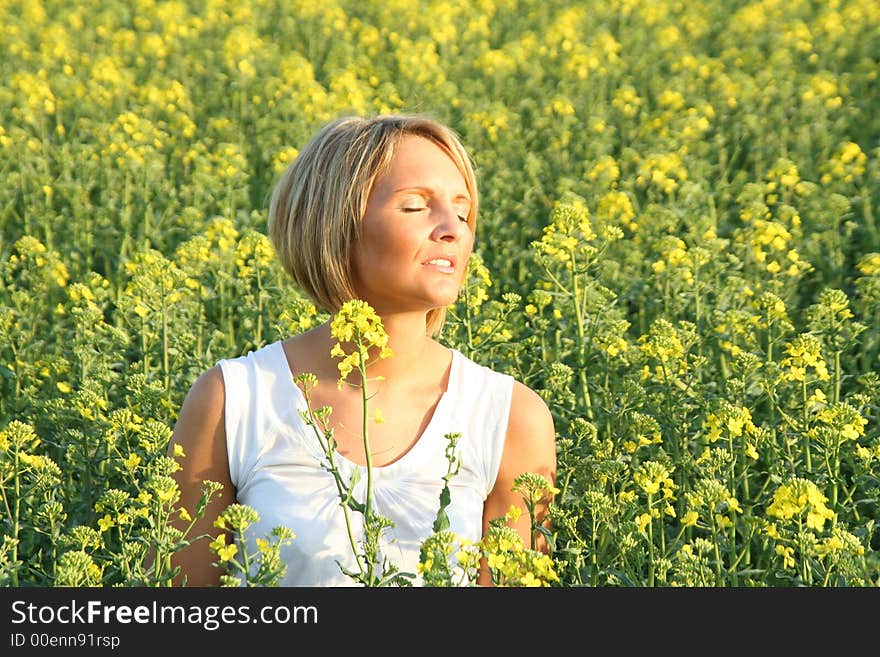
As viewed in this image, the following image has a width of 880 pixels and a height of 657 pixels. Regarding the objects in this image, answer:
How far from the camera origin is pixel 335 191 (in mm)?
3156

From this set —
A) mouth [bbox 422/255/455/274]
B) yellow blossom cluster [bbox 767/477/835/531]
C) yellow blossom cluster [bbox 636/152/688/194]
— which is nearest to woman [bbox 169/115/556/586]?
mouth [bbox 422/255/455/274]

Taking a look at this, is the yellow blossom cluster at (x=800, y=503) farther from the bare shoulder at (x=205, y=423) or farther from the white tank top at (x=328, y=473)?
the bare shoulder at (x=205, y=423)

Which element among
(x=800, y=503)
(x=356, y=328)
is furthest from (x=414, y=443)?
(x=800, y=503)

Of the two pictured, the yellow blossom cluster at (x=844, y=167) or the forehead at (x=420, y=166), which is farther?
the yellow blossom cluster at (x=844, y=167)

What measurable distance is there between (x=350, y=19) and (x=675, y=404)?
8342mm

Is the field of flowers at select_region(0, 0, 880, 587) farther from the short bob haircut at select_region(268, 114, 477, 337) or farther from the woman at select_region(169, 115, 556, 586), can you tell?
the short bob haircut at select_region(268, 114, 477, 337)

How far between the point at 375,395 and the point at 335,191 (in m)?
0.49

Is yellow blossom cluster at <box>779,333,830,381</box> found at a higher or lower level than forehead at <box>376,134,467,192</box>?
lower

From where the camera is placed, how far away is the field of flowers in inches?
131

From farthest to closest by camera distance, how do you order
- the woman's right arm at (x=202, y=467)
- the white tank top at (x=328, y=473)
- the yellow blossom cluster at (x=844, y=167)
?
the yellow blossom cluster at (x=844, y=167), the woman's right arm at (x=202, y=467), the white tank top at (x=328, y=473)

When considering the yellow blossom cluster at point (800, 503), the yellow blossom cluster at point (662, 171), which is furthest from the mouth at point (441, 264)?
the yellow blossom cluster at point (662, 171)

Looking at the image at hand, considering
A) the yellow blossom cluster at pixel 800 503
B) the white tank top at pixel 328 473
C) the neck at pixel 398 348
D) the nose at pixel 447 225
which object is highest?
the nose at pixel 447 225

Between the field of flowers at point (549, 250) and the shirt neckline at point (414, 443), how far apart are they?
0.33 metres

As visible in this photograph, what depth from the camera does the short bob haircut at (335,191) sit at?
10.3 feet
